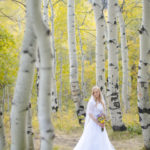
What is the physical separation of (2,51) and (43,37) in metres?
5.40

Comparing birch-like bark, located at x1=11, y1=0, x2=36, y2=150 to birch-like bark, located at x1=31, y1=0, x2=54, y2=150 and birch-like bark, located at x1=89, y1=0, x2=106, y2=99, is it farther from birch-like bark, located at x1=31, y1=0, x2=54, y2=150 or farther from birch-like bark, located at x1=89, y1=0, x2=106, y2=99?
birch-like bark, located at x1=89, y1=0, x2=106, y2=99

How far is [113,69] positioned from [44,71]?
5451mm

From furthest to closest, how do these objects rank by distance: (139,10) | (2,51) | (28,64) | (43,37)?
(139,10) < (2,51) < (28,64) < (43,37)

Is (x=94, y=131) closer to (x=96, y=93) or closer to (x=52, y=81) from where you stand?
(x=96, y=93)

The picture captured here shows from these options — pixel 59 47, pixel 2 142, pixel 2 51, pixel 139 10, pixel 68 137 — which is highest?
pixel 139 10

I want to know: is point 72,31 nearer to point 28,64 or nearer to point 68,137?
point 68,137

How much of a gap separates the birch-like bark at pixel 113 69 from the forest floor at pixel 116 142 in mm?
610

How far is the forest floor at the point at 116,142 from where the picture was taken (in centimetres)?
644

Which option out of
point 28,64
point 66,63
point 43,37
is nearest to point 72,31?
point 28,64

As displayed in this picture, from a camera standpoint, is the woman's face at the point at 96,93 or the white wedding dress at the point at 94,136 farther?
the woman's face at the point at 96,93

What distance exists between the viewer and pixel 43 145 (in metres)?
2.46

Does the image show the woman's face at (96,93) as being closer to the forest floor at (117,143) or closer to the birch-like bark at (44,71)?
the forest floor at (117,143)

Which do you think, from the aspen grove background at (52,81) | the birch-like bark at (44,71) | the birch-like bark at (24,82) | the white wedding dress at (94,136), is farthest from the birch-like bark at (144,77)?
the birch-like bark at (44,71)

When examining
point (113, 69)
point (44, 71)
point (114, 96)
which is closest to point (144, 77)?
point (113, 69)
